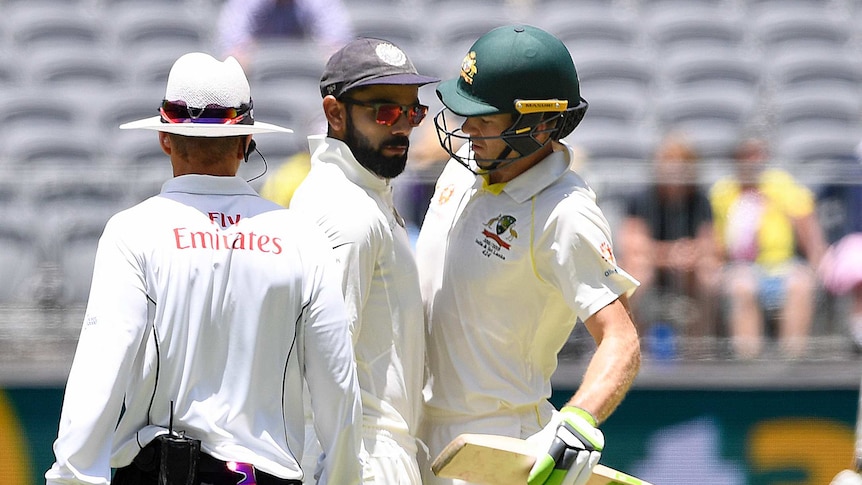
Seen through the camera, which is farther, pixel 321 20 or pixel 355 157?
pixel 321 20

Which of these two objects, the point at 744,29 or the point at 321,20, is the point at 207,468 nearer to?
the point at 321,20

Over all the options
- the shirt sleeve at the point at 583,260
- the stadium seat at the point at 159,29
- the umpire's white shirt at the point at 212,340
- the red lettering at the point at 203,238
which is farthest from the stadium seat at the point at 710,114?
the red lettering at the point at 203,238

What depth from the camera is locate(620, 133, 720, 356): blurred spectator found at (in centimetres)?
716

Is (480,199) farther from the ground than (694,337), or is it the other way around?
(480,199)

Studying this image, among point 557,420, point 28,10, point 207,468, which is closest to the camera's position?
point 207,468

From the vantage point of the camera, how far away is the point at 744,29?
10469 mm

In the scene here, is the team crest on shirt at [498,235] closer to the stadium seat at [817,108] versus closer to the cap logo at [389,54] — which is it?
the cap logo at [389,54]

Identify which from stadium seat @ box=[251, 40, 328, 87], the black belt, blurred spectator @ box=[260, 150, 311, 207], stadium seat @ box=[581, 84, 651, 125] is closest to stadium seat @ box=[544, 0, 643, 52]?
stadium seat @ box=[581, 84, 651, 125]

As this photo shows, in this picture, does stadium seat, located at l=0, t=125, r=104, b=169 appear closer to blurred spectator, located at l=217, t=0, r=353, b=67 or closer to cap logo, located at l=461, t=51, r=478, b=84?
blurred spectator, located at l=217, t=0, r=353, b=67

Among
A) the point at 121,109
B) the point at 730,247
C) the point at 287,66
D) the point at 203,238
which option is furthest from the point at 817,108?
the point at 203,238

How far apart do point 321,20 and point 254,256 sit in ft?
21.0

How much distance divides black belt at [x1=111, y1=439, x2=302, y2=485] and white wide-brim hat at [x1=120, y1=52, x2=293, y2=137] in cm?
79

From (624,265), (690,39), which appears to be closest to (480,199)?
(624,265)

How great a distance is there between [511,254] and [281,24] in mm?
6011
